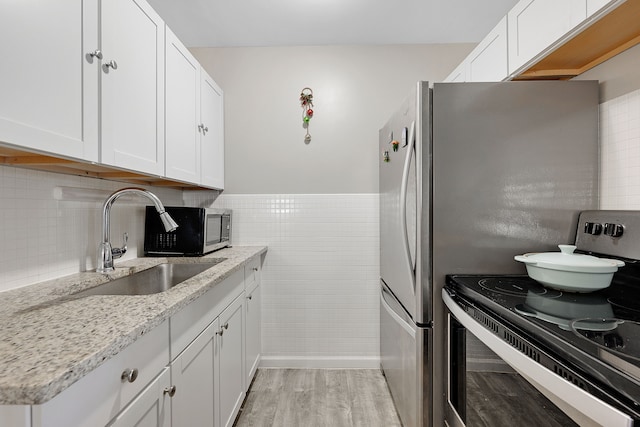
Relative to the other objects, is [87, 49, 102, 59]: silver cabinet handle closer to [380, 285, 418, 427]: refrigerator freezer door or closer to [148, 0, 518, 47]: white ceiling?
[148, 0, 518, 47]: white ceiling

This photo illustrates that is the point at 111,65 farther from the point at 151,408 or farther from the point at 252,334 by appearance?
the point at 252,334

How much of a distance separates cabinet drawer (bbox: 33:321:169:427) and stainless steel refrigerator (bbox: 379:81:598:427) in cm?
105

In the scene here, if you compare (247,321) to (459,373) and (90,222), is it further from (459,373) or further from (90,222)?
(459,373)

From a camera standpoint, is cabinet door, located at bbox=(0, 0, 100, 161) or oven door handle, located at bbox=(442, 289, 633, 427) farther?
cabinet door, located at bbox=(0, 0, 100, 161)

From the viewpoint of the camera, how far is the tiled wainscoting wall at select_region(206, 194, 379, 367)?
263cm

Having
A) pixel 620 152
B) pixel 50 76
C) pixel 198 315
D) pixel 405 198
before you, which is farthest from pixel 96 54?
pixel 620 152

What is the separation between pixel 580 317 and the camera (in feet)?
2.93

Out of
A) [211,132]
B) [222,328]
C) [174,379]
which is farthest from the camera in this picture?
[211,132]

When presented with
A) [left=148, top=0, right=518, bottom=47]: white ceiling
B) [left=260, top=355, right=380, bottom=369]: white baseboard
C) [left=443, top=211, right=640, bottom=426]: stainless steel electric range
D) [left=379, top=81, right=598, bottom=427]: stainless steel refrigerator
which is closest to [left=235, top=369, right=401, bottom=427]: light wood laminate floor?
[left=260, top=355, right=380, bottom=369]: white baseboard

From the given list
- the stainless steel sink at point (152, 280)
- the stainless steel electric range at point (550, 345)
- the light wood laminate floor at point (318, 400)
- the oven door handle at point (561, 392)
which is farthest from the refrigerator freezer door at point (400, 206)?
the stainless steel sink at point (152, 280)

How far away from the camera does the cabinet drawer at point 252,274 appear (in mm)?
2113

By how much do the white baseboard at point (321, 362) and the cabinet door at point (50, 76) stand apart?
6.54 ft

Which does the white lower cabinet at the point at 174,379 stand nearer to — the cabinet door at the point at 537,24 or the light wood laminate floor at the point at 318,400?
the light wood laminate floor at the point at 318,400

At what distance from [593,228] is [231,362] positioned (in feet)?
5.74
